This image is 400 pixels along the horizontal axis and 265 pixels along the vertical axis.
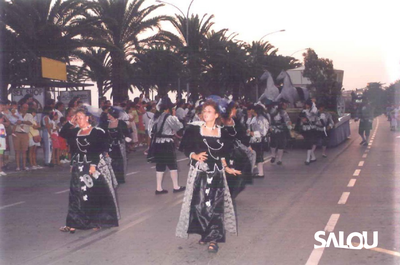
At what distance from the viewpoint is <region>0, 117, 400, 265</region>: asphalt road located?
6.57 m

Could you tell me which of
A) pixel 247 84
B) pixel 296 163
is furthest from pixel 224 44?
pixel 296 163

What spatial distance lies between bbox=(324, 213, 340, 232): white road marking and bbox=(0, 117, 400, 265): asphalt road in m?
0.01

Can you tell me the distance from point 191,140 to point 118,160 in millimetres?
5035

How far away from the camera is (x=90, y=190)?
8.03 metres

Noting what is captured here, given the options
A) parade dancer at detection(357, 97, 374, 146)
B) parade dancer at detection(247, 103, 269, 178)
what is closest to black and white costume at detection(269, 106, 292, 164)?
parade dancer at detection(247, 103, 269, 178)

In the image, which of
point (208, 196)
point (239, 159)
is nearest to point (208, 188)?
point (208, 196)

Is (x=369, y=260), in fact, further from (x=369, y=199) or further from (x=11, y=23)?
(x=11, y=23)

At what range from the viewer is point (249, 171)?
10.2m

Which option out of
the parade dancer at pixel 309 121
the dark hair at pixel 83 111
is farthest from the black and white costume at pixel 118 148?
the parade dancer at pixel 309 121

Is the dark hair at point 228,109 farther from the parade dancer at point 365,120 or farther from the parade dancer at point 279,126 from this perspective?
the parade dancer at point 365,120

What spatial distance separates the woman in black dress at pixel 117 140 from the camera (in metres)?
12.0

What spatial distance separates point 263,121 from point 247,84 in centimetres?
2716

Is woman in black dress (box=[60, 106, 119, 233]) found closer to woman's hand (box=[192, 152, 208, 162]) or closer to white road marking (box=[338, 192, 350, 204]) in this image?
woman's hand (box=[192, 152, 208, 162])

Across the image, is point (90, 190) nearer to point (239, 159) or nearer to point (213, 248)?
point (213, 248)
